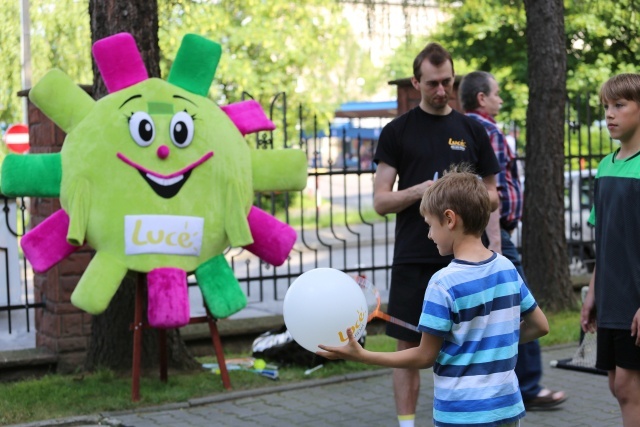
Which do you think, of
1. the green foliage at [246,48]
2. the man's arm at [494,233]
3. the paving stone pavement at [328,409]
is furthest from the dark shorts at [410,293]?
the green foliage at [246,48]

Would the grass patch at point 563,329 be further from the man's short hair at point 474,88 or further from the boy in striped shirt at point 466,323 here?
the boy in striped shirt at point 466,323

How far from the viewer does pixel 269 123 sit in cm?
642

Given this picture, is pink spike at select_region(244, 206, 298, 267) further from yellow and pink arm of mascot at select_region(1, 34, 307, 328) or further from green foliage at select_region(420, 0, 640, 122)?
green foliage at select_region(420, 0, 640, 122)

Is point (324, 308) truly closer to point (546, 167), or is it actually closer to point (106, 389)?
point (106, 389)

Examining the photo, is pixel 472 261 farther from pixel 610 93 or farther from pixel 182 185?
pixel 182 185

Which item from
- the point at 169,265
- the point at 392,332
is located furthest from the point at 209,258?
the point at 392,332

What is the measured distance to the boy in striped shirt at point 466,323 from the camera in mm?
3312

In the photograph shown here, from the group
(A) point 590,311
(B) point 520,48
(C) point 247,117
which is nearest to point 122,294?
(C) point 247,117

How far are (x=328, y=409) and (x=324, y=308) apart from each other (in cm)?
287

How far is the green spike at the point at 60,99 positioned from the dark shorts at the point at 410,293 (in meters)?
2.17

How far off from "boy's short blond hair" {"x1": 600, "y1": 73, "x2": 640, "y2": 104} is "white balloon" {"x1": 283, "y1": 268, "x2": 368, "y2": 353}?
1.54 metres

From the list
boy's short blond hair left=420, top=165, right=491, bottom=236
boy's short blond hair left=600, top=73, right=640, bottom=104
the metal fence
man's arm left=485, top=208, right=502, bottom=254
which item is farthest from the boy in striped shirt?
the metal fence

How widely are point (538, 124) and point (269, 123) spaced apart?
3.76 meters

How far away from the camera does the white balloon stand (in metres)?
3.46
